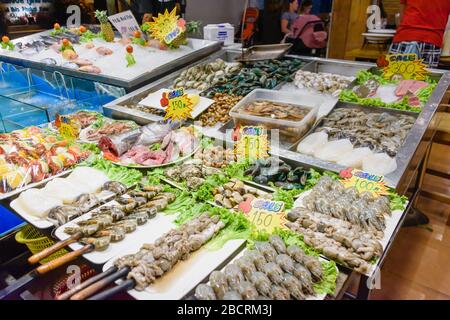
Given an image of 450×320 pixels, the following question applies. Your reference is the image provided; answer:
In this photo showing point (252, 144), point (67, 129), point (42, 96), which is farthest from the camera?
point (42, 96)

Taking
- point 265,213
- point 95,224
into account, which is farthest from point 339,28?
point 95,224

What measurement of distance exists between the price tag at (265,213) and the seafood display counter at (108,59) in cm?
227

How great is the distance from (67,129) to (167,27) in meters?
2.29

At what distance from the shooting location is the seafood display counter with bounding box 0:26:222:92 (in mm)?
3871

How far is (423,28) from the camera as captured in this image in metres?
4.68

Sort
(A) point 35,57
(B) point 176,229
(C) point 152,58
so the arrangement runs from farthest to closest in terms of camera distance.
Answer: (A) point 35,57
(C) point 152,58
(B) point 176,229

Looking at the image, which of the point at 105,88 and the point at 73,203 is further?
the point at 105,88

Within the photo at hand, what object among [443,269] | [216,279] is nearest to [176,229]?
[216,279]

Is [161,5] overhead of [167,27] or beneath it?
overhead

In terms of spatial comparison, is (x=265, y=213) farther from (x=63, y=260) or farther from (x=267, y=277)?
(x=63, y=260)

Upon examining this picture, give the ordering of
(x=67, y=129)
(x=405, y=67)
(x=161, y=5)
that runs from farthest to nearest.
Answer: (x=161, y=5)
(x=405, y=67)
(x=67, y=129)
